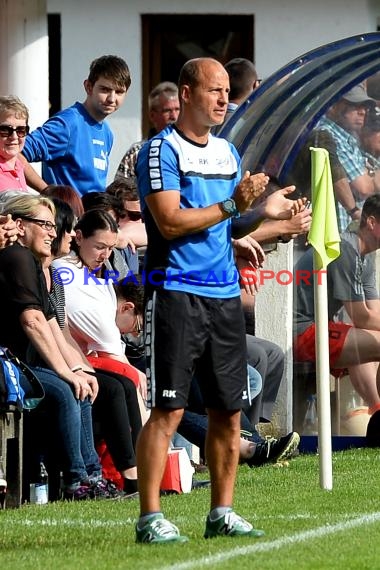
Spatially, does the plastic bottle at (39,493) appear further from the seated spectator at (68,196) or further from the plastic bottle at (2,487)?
the seated spectator at (68,196)

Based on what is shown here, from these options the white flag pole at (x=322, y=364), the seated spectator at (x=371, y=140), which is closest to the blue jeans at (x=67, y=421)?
the white flag pole at (x=322, y=364)

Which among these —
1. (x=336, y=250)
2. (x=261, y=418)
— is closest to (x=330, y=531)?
(x=336, y=250)

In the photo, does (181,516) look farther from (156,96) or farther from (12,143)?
(156,96)

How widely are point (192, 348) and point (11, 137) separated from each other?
437 cm

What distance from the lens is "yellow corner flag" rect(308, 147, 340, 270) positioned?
A: 29.5ft

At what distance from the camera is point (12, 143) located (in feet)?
37.0

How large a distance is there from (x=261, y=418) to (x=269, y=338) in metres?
0.74

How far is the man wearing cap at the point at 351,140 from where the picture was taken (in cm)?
1244

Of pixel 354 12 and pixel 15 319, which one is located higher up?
pixel 354 12

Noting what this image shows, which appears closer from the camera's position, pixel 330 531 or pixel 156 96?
pixel 330 531

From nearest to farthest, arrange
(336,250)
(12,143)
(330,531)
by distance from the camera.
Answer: (330,531) < (336,250) < (12,143)

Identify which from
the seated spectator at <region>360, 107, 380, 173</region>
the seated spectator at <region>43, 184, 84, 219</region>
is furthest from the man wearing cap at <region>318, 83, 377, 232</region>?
the seated spectator at <region>43, 184, 84, 219</region>

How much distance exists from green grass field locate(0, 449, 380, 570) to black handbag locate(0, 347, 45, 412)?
0.60 m

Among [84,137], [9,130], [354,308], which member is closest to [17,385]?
[9,130]
